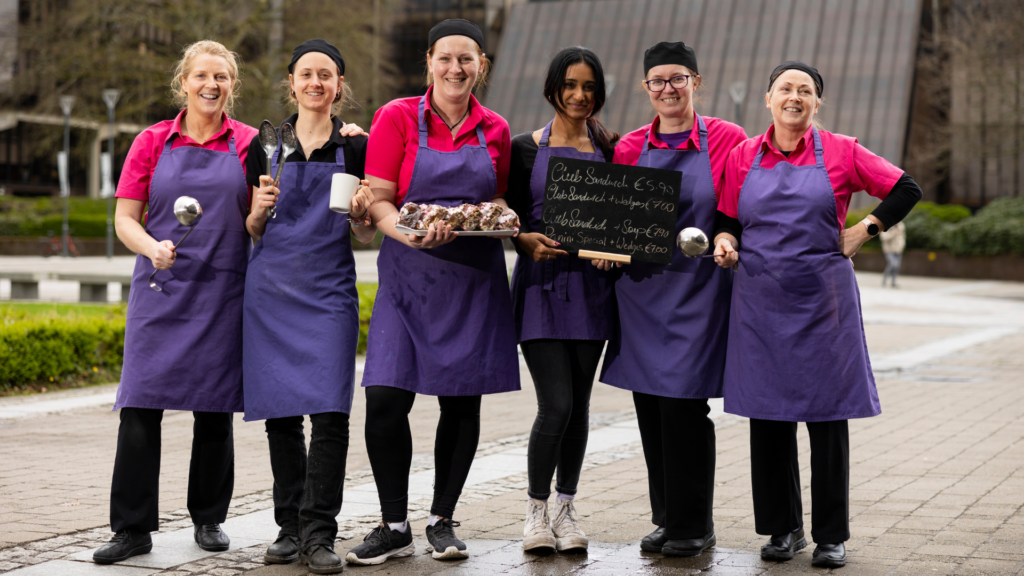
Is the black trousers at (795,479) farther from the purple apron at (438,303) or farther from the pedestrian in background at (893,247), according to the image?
the pedestrian in background at (893,247)

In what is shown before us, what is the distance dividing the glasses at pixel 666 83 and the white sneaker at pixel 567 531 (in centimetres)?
178

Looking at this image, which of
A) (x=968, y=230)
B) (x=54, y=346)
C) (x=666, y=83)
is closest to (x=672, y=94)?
(x=666, y=83)

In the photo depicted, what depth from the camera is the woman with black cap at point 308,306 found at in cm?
430

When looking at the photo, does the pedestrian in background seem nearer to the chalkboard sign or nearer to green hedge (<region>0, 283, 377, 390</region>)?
green hedge (<region>0, 283, 377, 390</region>)

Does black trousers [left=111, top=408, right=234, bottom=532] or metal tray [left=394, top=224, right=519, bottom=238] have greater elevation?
metal tray [left=394, top=224, right=519, bottom=238]

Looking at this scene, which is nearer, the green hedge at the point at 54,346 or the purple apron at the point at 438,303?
the purple apron at the point at 438,303

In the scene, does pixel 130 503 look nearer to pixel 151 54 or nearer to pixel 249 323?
pixel 249 323

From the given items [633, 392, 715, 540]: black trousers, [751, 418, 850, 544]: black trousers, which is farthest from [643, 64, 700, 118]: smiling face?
[751, 418, 850, 544]: black trousers

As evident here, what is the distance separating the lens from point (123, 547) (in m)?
4.38

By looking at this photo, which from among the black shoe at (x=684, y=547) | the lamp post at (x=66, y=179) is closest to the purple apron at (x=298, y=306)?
the black shoe at (x=684, y=547)

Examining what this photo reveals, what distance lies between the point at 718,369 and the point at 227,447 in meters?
2.11

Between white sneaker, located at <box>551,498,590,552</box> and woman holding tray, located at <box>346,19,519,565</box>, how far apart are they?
0.41m

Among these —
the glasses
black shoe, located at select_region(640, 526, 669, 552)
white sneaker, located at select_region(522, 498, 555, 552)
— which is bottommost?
black shoe, located at select_region(640, 526, 669, 552)

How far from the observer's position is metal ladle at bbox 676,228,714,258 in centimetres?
434
